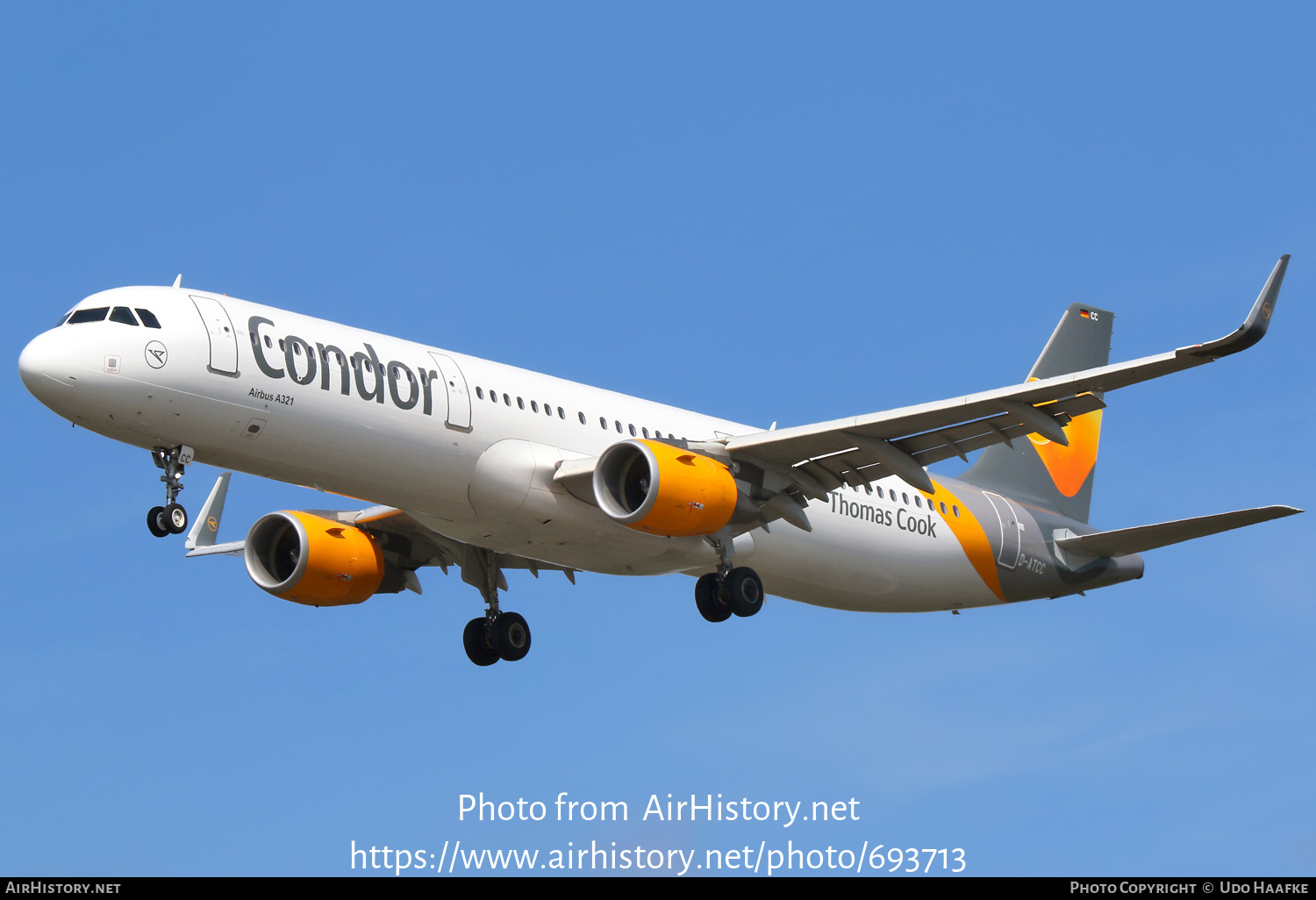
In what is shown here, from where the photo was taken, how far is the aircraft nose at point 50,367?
2506cm

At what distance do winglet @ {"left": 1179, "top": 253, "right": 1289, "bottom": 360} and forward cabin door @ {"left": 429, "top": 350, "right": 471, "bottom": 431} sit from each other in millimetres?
11743

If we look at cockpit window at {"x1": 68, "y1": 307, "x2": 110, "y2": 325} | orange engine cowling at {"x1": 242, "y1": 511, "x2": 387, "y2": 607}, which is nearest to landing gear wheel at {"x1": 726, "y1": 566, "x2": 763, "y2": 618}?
orange engine cowling at {"x1": 242, "y1": 511, "x2": 387, "y2": 607}

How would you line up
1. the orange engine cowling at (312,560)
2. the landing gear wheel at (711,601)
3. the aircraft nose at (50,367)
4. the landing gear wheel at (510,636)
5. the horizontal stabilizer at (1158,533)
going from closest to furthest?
the aircraft nose at (50,367), the horizontal stabilizer at (1158,533), the landing gear wheel at (711,601), the orange engine cowling at (312,560), the landing gear wheel at (510,636)

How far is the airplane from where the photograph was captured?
26.0 m

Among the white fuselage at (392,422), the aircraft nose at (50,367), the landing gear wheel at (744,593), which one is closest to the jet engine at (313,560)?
the white fuselage at (392,422)

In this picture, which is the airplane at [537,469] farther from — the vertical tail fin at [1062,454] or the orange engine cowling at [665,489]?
the vertical tail fin at [1062,454]

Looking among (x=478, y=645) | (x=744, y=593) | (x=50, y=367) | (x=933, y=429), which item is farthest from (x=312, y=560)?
(x=933, y=429)

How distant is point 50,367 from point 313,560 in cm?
828

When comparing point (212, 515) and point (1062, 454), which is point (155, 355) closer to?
point (212, 515)

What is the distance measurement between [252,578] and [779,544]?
10372mm

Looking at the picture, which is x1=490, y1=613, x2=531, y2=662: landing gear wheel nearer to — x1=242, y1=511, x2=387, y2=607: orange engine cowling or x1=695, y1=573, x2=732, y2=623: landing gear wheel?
x1=242, y1=511, x2=387, y2=607: orange engine cowling

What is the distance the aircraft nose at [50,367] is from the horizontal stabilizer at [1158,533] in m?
19.8

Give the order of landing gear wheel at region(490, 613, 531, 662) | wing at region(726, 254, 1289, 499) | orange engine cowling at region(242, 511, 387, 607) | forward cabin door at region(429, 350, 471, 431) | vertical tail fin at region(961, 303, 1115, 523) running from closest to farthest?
1. wing at region(726, 254, 1289, 499)
2. forward cabin door at region(429, 350, 471, 431)
3. orange engine cowling at region(242, 511, 387, 607)
4. landing gear wheel at region(490, 613, 531, 662)
5. vertical tail fin at region(961, 303, 1115, 523)

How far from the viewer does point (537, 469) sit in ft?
95.2
